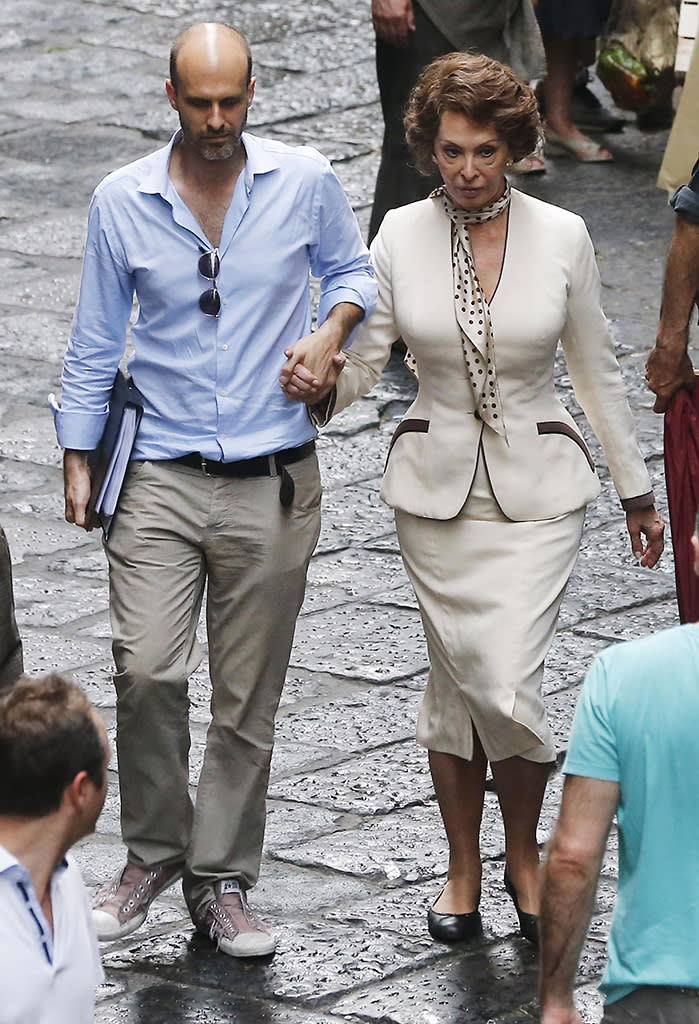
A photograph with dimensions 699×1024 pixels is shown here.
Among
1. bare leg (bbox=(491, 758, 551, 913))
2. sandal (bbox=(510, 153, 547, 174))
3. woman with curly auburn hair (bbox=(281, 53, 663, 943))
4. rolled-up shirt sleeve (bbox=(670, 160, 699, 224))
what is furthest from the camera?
sandal (bbox=(510, 153, 547, 174))

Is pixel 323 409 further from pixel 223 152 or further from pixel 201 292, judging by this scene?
pixel 223 152

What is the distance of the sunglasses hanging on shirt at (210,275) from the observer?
4.53 metres

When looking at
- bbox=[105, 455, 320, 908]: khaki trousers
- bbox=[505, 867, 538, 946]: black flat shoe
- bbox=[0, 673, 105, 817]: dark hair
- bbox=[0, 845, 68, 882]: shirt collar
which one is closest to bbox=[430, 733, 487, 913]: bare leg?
bbox=[505, 867, 538, 946]: black flat shoe

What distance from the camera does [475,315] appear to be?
4.61 meters

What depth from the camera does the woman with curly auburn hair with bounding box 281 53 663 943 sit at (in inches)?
181

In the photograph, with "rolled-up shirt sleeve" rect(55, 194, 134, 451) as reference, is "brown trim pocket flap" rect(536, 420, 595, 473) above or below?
below

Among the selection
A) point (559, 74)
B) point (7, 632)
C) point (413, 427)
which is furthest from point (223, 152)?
point (559, 74)

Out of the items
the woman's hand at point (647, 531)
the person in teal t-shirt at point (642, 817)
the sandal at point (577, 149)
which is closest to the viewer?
the person in teal t-shirt at point (642, 817)

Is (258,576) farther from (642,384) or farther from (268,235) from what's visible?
(642,384)

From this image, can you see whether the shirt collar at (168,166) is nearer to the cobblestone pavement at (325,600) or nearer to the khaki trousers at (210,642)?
the khaki trousers at (210,642)

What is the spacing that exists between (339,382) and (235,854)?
41.8 inches

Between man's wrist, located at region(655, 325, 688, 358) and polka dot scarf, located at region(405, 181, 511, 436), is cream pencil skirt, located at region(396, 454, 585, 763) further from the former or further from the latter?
man's wrist, located at region(655, 325, 688, 358)

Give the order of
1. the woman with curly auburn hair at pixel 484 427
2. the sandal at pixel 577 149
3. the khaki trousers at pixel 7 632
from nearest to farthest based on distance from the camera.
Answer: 1. the khaki trousers at pixel 7 632
2. the woman with curly auburn hair at pixel 484 427
3. the sandal at pixel 577 149

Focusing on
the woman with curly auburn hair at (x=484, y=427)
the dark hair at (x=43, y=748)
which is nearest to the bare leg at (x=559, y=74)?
the woman with curly auburn hair at (x=484, y=427)
